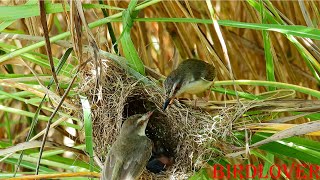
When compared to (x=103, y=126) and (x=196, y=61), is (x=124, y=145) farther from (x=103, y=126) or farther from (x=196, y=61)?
(x=196, y=61)

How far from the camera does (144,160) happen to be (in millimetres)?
2107

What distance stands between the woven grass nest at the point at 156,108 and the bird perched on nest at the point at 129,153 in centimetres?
7

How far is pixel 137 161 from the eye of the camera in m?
2.09

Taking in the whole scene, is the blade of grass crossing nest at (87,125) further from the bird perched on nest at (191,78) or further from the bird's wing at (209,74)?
the bird's wing at (209,74)

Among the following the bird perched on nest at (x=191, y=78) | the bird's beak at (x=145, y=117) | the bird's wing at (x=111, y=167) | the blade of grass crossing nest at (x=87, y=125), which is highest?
the bird perched on nest at (x=191, y=78)

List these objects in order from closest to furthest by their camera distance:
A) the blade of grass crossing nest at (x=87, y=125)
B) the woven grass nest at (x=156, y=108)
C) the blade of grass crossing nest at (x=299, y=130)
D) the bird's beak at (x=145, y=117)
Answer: the blade of grass crossing nest at (x=299, y=130), the blade of grass crossing nest at (x=87, y=125), the woven grass nest at (x=156, y=108), the bird's beak at (x=145, y=117)

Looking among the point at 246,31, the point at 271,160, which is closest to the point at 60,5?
the point at 271,160

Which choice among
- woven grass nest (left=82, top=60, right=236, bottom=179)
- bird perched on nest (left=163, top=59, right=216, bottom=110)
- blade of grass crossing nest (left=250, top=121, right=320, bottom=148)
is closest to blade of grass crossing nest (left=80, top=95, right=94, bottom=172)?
woven grass nest (left=82, top=60, right=236, bottom=179)

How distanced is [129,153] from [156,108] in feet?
0.86

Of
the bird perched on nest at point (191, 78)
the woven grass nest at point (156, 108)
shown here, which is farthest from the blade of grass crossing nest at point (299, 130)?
the bird perched on nest at point (191, 78)

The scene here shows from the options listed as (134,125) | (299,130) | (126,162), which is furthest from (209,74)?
(299,130)

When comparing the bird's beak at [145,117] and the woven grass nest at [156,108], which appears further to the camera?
the bird's beak at [145,117]

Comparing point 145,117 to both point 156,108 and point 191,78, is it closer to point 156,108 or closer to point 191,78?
point 156,108

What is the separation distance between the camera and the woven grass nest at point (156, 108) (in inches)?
81.8
